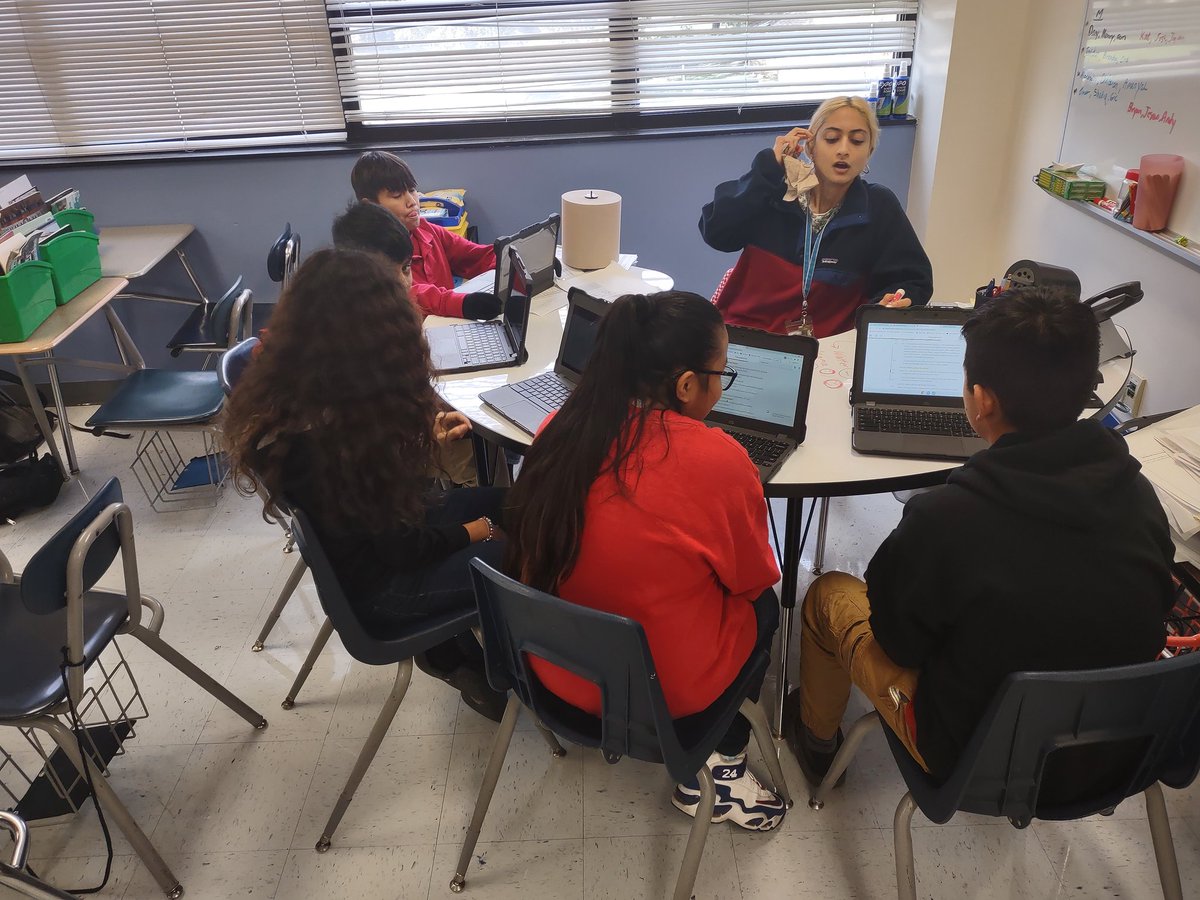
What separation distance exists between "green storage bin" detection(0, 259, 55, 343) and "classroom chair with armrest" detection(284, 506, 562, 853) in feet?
5.80

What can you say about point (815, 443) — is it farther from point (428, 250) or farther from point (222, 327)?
point (222, 327)

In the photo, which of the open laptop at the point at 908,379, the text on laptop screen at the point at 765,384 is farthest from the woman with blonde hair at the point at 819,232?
the text on laptop screen at the point at 765,384

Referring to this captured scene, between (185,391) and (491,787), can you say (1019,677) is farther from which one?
(185,391)

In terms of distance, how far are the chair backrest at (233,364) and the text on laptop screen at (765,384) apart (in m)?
1.13

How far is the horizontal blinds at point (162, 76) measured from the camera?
3.56m

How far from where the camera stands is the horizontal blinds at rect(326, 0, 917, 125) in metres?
3.70

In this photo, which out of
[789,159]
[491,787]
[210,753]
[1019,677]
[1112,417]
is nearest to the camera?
[1019,677]

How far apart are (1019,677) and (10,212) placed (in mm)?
3374

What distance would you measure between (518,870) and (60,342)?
2636 mm

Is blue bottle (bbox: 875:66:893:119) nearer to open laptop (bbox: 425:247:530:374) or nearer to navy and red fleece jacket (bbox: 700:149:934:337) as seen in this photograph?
navy and red fleece jacket (bbox: 700:149:934:337)

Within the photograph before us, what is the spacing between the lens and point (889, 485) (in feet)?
5.92

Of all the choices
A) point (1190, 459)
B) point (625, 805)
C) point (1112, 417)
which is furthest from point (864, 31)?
point (625, 805)

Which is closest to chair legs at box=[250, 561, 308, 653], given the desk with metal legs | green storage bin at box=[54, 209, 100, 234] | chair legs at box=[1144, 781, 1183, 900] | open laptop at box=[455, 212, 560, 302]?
open laptop at box=[455, 212, 560, 302]

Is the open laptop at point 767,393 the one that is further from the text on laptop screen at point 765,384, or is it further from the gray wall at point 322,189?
the gray wall at point 322,189
